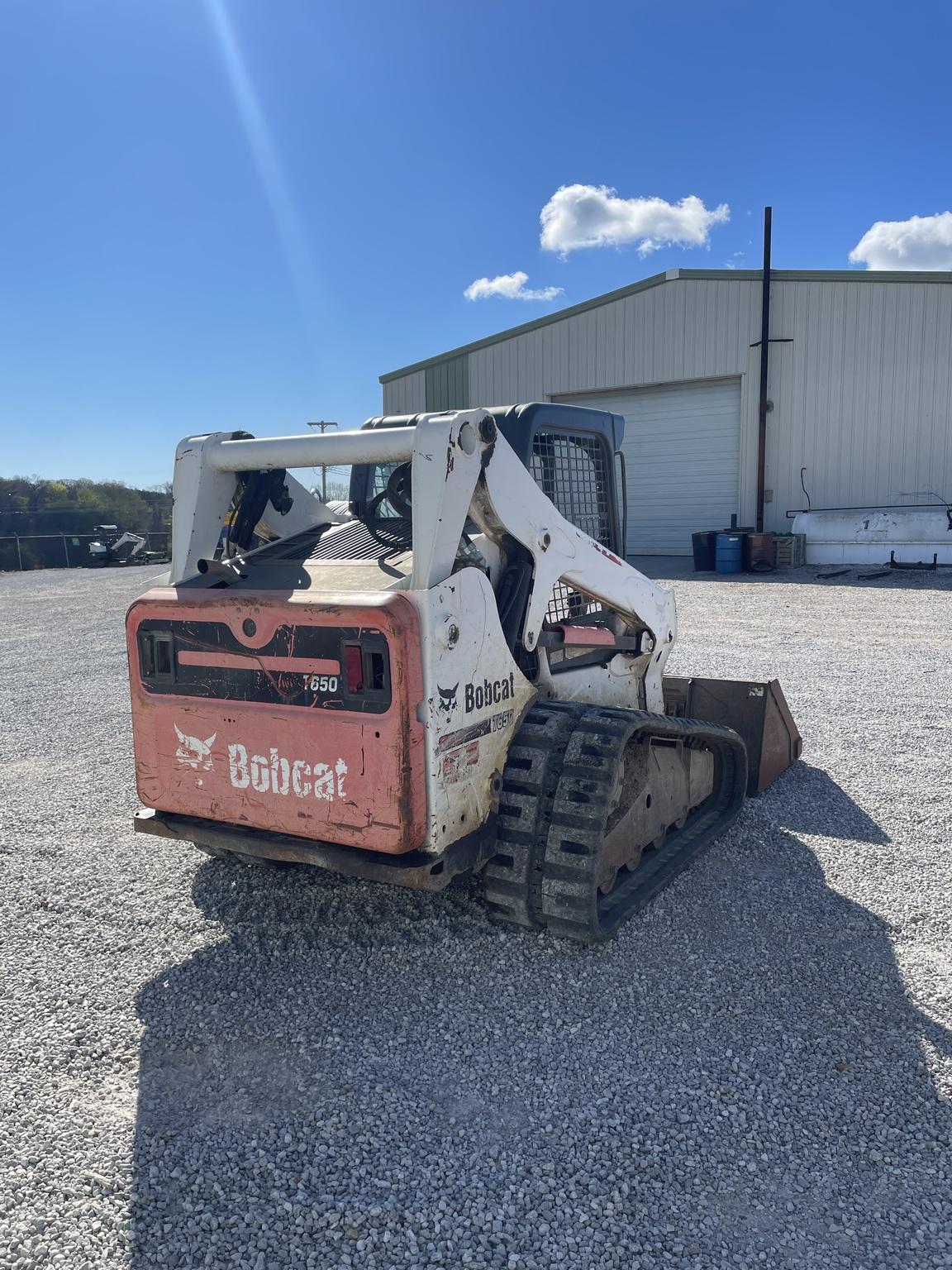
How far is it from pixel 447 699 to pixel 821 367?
61.5ft

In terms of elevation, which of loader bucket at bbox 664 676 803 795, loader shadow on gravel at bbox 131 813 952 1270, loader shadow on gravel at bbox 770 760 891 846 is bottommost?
loader shadow on gravel at bbox 131 813 952 1270

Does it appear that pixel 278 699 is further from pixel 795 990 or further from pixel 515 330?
pixel 515 330

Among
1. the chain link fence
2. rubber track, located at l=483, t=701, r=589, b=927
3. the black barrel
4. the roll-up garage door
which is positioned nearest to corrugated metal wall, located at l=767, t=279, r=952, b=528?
the roll-up garage door

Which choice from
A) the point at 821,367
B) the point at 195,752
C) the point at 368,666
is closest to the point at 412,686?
the point at 368,666

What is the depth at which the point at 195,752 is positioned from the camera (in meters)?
3.64

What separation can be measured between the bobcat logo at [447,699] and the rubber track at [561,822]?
0.51 m

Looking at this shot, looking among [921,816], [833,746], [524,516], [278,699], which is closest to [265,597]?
[278,699]

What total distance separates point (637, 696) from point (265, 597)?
92.0 inches

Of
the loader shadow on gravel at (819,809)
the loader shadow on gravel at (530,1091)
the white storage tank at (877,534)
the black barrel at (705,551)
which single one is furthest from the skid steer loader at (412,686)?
the black barrel at (705,551)

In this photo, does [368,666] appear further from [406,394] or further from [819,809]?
[406,394]

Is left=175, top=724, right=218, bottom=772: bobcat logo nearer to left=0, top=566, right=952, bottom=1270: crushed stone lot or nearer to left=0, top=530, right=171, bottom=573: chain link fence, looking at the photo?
left=0, top=566, right=952, bottom=1270: crushed stone lot

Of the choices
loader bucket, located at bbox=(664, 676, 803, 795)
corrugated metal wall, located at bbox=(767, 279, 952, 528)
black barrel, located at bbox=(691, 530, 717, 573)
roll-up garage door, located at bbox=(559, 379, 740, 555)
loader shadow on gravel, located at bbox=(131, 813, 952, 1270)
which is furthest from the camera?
roll-up garage door, located at bbox=(559, 379, 740, 555)

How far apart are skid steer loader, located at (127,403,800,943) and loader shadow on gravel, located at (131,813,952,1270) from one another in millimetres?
389

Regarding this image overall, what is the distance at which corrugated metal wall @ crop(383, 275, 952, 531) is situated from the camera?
18.6 metres
